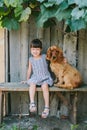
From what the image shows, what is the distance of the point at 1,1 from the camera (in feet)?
16.1

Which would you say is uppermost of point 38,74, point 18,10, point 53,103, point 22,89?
point 18,10

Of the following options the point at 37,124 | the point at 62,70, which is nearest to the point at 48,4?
the point at 62,70

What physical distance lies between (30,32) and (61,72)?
82 centimetres

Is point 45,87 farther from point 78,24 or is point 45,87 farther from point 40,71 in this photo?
point 78,24

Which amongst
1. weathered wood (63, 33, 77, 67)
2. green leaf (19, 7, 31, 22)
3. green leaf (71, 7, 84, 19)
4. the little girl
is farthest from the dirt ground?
green leaf (71, 7, 84, 19)

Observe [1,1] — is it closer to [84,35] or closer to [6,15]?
[6,15]

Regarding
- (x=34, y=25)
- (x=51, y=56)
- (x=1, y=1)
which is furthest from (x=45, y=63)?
(x=1, y=1)

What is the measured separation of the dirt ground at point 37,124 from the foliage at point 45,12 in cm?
139

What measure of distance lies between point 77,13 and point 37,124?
1.93 meters

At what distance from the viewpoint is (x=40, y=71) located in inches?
216

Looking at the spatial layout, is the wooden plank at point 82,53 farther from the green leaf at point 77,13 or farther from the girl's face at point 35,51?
the green leaf at point 77,13

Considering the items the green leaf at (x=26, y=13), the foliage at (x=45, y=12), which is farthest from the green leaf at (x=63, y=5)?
the green leaf at (x=26, y=13)

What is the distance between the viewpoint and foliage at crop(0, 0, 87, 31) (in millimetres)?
4363

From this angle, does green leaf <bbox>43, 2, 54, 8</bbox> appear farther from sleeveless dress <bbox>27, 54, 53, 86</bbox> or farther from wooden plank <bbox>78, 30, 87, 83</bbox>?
wooden plank <bbox>78, 30, 87, 83</bbox>
